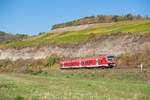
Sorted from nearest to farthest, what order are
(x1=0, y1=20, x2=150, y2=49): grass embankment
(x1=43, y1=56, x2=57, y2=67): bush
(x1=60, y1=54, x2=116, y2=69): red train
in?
1. (x1=60, y1=54, x2=116, y2=69): red train
2. (x1=43, y1=56, x2=57, y2=67): bush
3. (x1=0, y1=20, x2=150, y2=49): grass embankment

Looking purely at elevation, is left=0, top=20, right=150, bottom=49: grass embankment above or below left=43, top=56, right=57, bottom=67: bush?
above

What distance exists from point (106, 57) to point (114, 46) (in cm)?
1777

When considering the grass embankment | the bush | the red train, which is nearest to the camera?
the red train

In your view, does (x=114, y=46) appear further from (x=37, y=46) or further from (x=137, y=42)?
(x=37, y=46)

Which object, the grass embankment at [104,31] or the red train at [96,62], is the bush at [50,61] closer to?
the grass embankment at [104,31]

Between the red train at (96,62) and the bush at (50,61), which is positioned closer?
the red train at (96,62)

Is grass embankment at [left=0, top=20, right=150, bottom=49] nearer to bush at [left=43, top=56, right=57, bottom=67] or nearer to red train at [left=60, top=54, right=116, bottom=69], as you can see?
bush at [left=43, top=56, right=57, bottom=67]

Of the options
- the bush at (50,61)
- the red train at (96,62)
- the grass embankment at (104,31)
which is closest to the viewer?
the red train at (96,62)

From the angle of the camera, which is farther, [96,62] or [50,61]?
[50,61]

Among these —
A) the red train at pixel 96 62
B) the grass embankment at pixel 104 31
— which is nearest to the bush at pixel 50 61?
the grass embankment at pixel 104 31

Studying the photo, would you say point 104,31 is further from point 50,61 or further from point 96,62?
point 96,62

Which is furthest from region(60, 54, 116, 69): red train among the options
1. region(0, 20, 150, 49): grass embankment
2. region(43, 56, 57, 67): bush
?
region(0, 20, 150, 49): grass embankment

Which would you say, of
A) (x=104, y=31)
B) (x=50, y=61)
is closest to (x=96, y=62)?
(x=50, y=61)

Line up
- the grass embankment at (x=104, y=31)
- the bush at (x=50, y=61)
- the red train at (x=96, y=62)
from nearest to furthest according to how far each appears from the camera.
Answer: the red train at (x=96, y=62)
the bush at (x=50, y=61)
the grass embankment at (x=104, y=31)
